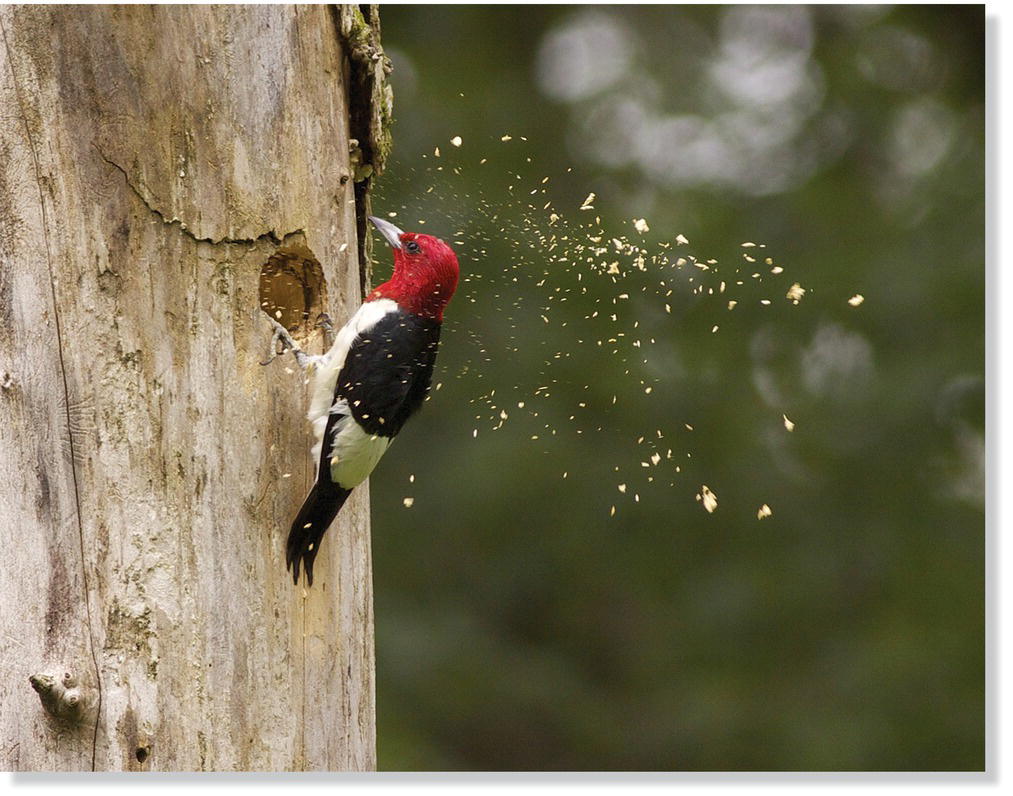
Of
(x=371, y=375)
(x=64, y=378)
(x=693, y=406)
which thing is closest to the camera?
(x=64, y=378)

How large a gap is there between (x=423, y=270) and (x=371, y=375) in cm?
41

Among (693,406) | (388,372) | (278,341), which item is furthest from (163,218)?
(693,406)

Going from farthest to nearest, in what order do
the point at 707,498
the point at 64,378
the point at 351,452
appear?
the point at 707,498 → the point at 351,452 → the point at 64,378

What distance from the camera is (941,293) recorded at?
5.28 m

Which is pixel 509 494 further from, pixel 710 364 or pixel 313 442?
pixel 313 442

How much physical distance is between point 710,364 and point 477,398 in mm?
1347

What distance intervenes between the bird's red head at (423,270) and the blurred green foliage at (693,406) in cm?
122

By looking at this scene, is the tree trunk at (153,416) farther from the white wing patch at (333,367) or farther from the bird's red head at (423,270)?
the bird's red head at (423,270)

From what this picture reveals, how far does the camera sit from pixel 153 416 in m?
2.61

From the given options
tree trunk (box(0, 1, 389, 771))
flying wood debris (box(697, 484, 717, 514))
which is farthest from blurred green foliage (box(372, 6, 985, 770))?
tree trunk (box(0, 1, 389, 771))

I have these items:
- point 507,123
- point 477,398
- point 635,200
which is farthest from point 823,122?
point 477,398

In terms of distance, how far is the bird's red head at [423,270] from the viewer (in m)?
3.43

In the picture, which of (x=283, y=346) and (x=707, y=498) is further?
(x=707, y=498)

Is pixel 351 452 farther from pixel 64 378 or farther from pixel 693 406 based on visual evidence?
pixel 693 406
